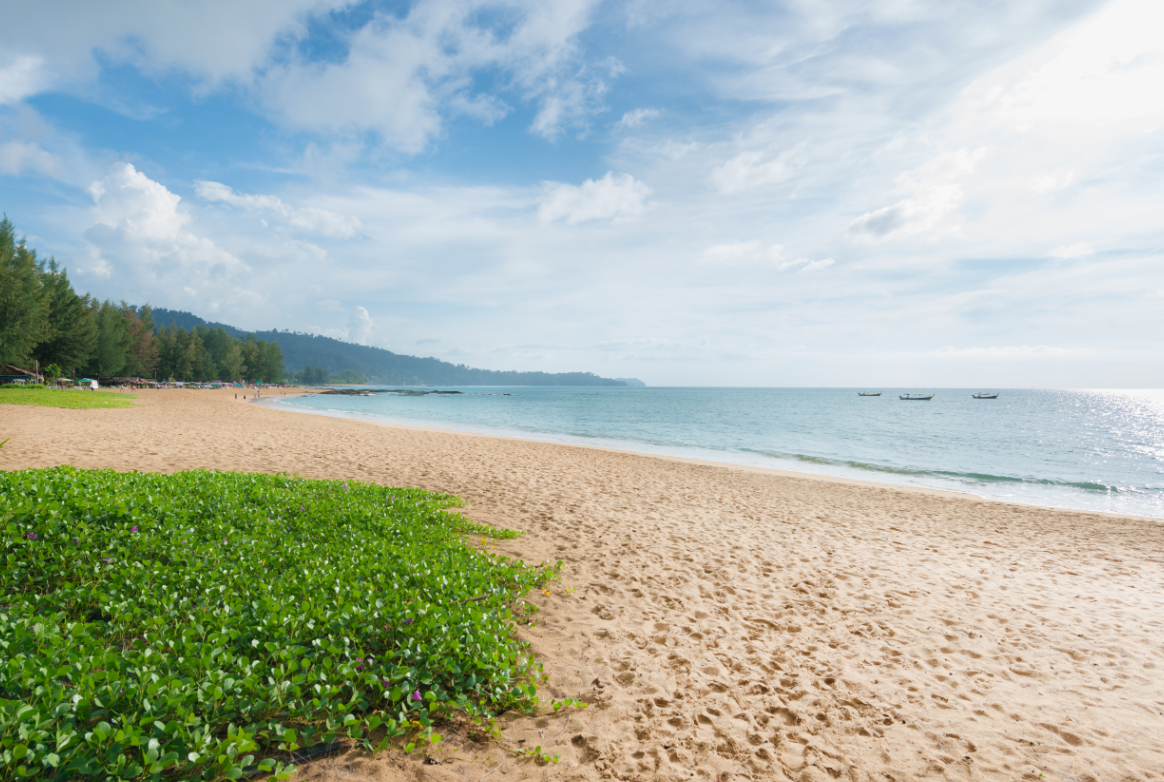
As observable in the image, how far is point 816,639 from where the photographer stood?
5.68m

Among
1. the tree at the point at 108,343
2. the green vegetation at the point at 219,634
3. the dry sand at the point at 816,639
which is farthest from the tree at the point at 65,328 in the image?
the green vegetation at the point at 219,634

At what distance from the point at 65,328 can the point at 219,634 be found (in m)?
73.1

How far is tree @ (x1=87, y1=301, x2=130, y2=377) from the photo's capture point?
213ft

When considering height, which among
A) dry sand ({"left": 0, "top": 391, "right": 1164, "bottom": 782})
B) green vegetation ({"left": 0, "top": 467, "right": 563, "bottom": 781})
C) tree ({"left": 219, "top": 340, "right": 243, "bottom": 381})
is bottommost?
dry sand ({"left": 0, "top": 391, "right": 1164, "bottom": 782})

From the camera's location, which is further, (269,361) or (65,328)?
(269,361)

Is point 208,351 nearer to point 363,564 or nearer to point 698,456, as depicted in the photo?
point 698,456

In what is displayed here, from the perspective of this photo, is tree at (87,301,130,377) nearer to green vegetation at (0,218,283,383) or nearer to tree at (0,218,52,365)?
green vegetation at (0,218,283,383)

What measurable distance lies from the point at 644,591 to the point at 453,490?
22.0 ft

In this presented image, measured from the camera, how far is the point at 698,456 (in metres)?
24.5

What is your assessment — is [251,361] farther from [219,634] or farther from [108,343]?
[219,634]

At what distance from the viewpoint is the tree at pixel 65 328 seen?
2012 inches

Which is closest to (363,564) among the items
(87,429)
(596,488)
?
(596,488)

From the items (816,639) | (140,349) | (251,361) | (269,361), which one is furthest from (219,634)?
(269,361)

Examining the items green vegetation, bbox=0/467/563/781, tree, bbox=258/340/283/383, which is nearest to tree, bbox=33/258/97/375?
green vegetation, bbox=0/467/563/781
